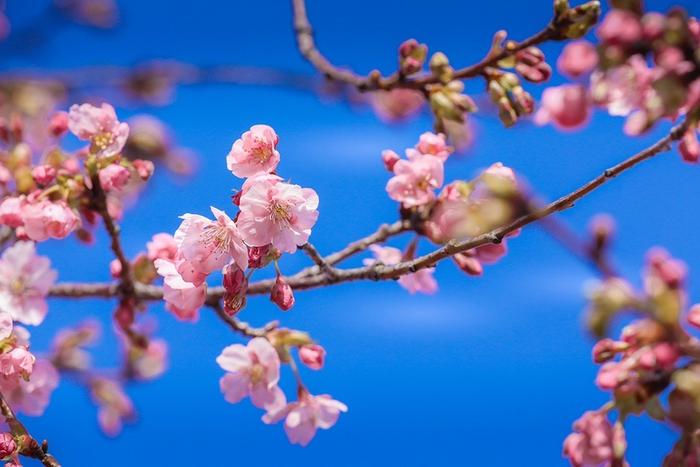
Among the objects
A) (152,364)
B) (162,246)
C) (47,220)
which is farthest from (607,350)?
(152,364)

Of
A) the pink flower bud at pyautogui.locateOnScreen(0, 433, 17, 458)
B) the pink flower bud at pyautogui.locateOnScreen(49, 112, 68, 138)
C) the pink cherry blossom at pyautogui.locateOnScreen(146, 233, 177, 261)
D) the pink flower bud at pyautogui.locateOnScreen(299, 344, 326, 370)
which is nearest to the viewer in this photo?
the pink flower bud at pyautogui.locateOnScreen(0, 433, 17, 458)

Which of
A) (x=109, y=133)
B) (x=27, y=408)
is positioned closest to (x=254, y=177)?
(x=109, y=133)

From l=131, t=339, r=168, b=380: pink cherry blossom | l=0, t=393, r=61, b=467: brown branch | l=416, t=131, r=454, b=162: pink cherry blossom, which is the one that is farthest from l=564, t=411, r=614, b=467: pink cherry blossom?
l=131, t=339, r=168, b=380: pink cherry blossom

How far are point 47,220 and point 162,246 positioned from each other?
8.5 inches

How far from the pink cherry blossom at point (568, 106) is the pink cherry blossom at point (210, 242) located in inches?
17.3

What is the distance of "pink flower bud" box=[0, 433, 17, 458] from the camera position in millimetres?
995

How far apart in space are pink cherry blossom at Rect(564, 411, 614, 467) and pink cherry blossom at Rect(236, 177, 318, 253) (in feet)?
1.52

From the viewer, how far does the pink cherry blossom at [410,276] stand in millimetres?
1562

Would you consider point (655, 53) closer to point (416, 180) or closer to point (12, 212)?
point (416, 180)

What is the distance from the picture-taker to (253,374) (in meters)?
1.38

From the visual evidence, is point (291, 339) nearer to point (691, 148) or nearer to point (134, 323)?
point (134, 323)

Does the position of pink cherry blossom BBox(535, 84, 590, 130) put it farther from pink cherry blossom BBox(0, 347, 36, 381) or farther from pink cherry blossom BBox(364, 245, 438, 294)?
pink cherry blossom BBox(0, 347, 36, 381)

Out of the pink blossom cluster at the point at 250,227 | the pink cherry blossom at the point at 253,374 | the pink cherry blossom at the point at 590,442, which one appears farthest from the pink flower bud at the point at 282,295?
the pink cherry blossom at the point at 590,442

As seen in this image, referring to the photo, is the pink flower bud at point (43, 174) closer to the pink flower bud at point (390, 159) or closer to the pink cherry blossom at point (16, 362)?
the pink cherry blossom at point (16, 362)
